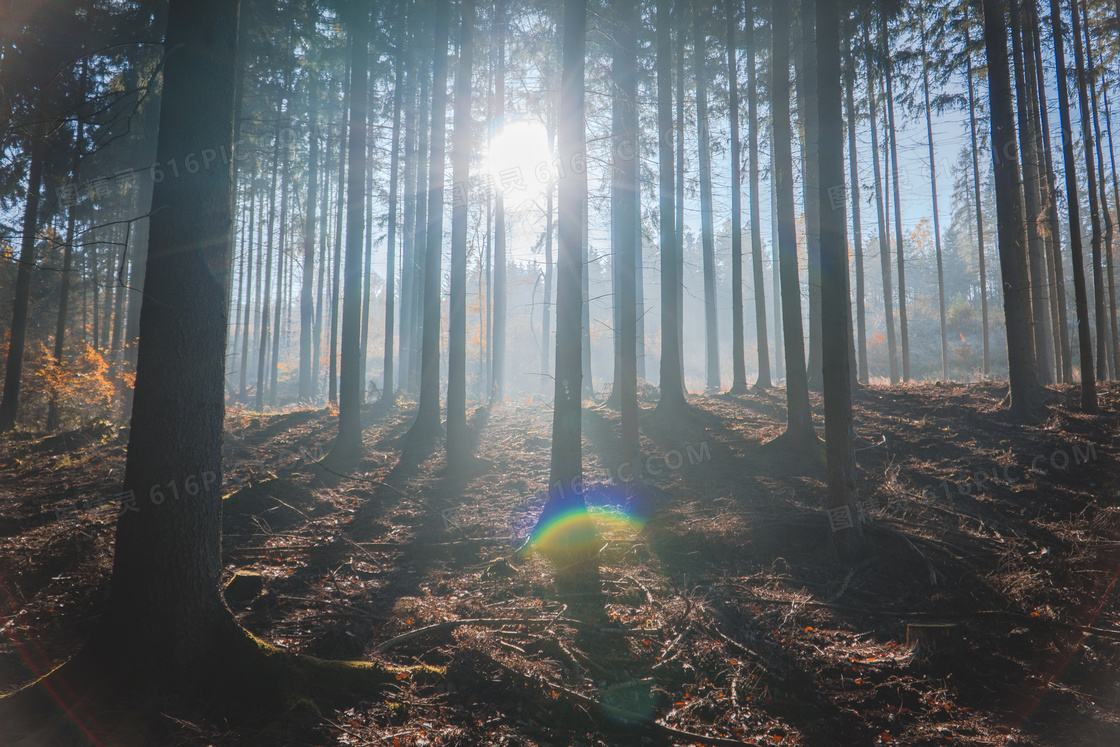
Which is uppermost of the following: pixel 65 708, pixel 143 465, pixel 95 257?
pixel 95 257

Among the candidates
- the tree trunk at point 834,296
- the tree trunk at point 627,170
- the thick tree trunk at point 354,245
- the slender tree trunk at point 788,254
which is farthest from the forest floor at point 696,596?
the thick tree trunk at point 354,245

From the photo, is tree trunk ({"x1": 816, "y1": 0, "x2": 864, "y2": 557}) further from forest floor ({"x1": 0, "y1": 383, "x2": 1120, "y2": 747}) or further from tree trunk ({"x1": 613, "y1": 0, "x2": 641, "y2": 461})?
tree trunk ({"x1": 613, "y1": 0, "x2": 641, "y2": 461})

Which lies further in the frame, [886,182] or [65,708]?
[886,182]

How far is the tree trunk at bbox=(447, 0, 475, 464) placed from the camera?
10.3m

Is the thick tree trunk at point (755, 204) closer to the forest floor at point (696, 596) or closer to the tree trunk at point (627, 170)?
the tree trunk at point (627, 170)

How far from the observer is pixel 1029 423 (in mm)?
8469

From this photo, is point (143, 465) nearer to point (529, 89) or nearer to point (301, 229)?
point (529, 89)

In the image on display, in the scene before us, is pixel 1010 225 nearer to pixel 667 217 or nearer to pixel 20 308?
pixel 667 217

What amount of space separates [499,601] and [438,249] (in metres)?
9.14

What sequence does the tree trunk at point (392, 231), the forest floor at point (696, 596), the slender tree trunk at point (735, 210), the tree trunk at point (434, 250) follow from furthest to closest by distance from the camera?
the tree trunk at point (392, 231), the slender tree trunk at point (735, 210), the tree trunk at point (434, 250), the forest floor at point (696, 596)

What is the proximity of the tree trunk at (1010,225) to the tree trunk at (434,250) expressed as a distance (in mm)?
10606

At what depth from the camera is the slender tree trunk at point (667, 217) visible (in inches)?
389

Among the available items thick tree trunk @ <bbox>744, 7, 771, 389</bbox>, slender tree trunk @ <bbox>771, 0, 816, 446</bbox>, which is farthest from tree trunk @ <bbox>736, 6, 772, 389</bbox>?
slender tree trunk @ <bbox>771, 0, 816, 446</bbox>

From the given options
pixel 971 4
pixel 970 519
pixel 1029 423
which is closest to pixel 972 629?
pixel 970 519
